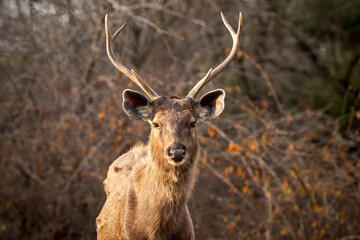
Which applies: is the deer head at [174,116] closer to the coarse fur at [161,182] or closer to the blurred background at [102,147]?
the coarse fur at [161,182]

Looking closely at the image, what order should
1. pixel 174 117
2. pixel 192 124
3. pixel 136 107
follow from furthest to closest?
1. pixel 136 107
2. pixel 192 124
3. pixel 174 117

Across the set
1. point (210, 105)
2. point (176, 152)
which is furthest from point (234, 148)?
point (176, 152)

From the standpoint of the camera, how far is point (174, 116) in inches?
180

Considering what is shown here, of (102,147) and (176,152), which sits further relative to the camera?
(102,147)

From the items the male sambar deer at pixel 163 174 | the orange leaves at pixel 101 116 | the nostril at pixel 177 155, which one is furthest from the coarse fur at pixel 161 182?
the orange leaves at pixel 101 116

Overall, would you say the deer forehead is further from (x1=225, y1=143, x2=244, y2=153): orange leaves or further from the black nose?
(x1=225, y1=143, x2=244, y2=153): orange leaves

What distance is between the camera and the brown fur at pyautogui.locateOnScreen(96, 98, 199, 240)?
454 cm

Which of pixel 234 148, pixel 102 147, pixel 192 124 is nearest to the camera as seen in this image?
pixel 192 124

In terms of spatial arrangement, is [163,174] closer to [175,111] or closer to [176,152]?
[176,152]

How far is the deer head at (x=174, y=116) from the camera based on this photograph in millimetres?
4367

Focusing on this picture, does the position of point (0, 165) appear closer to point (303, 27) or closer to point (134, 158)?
point (134, 158)

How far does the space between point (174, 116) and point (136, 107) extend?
541mm

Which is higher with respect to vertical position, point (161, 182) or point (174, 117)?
point (174, 117)

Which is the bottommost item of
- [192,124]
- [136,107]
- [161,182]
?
[161,182]
